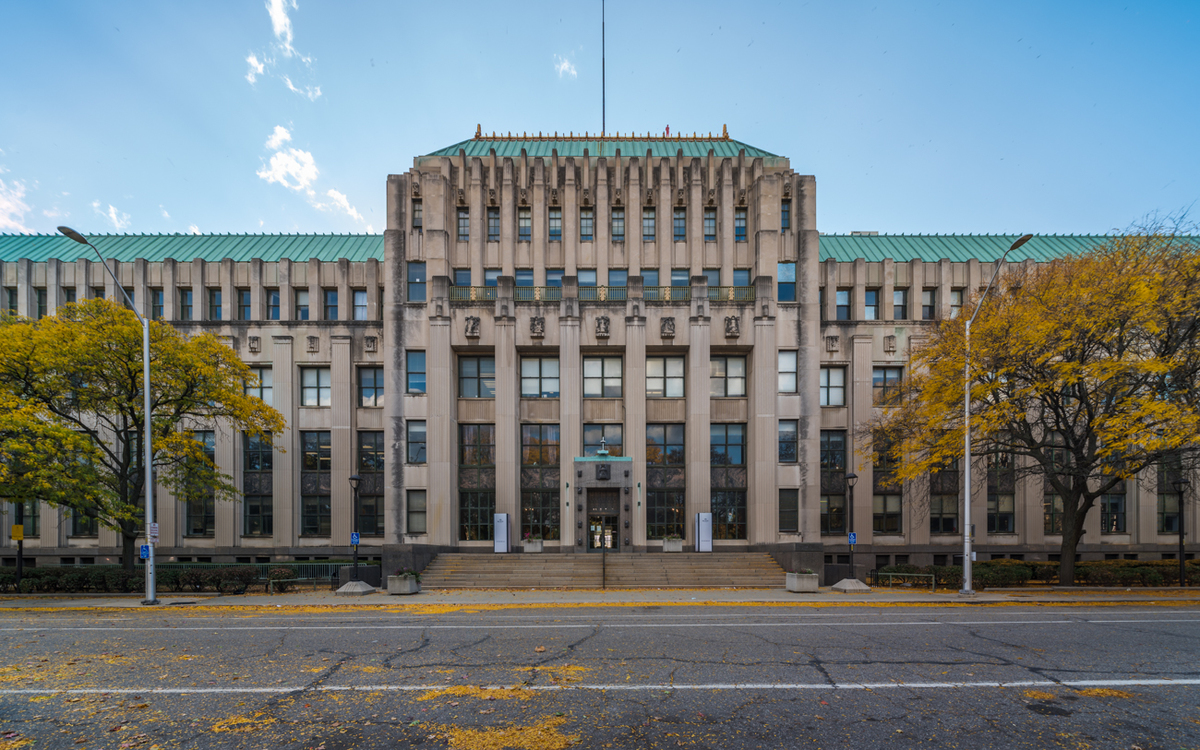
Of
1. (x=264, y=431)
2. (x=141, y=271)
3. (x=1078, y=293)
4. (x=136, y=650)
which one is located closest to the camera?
(x=136, y=650)

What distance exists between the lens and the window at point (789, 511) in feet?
97.1

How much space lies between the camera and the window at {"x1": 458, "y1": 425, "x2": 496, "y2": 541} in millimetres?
30391

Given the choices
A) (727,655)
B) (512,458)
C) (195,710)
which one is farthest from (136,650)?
(512,458)

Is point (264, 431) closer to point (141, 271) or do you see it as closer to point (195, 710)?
point (141, 271)

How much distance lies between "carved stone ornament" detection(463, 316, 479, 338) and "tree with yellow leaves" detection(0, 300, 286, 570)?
10246 mm

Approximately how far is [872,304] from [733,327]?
32.0 ft

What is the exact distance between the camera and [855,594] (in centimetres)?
2178

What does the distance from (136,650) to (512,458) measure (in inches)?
746

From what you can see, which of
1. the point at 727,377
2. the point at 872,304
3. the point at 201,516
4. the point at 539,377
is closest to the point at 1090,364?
the point at 872,304

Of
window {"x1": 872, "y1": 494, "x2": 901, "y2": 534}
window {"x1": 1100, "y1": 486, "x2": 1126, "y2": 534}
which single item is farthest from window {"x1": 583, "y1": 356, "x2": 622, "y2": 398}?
window {"x1": 1100, "y1": 486, "x2": 1126, "y2": 534}

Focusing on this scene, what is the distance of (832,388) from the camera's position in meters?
32.5

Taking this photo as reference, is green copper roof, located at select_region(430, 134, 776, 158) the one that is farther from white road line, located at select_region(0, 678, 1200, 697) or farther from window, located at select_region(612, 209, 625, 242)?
white road line, located at select_region(0, 678, 1200, 697)

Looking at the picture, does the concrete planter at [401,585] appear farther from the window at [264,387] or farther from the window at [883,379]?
the window at [883,379]

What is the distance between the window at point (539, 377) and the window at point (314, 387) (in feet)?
39.0
